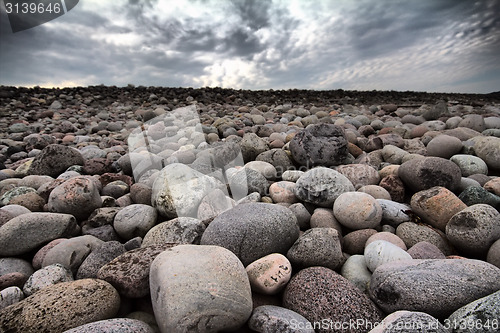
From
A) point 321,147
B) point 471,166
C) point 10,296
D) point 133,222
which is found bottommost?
point 10,296

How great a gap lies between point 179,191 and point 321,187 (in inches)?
62.6

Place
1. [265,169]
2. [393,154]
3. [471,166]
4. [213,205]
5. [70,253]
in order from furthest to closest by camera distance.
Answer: [393,154] → [265,169] → [471,166] → [213,205] → [70,253]

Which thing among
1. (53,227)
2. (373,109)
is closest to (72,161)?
(53,227)

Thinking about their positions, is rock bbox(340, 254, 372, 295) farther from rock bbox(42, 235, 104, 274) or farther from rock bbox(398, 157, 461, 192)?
rock bbox(42, 235, 104, 274)

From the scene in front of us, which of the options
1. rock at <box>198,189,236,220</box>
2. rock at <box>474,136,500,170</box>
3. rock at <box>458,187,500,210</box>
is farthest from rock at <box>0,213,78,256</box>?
rock at <box>474,136,500,170</box>

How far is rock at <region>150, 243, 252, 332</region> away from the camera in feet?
5.23

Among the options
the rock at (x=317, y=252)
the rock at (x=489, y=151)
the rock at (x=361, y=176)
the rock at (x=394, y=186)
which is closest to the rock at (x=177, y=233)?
the rock at (x=317, y=252)

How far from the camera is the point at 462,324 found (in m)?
1.57

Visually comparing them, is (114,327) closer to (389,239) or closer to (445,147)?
(389,239)

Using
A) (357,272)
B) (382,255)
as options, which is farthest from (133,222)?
(382,255)

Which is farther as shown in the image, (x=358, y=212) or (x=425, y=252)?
(x=358, y=212)

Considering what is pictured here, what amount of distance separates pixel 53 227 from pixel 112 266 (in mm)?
1102

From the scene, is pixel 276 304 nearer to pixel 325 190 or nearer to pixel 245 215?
pixel 245 215

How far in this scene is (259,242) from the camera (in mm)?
2309
